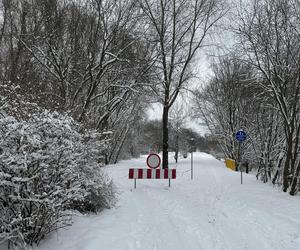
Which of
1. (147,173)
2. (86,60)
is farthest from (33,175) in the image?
(86,60)

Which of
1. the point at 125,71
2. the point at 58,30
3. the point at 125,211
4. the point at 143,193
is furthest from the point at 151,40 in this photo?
the point at 125,211

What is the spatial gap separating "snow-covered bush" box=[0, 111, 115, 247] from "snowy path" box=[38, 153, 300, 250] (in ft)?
1.88

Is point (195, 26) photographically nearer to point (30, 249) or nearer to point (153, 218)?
point (153, 218)

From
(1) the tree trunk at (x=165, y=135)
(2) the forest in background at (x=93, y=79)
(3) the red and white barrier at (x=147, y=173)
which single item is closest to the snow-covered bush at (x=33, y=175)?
(2) the forest in background at (x=93, y=79)

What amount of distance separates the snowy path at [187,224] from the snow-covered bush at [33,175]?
1.88ft

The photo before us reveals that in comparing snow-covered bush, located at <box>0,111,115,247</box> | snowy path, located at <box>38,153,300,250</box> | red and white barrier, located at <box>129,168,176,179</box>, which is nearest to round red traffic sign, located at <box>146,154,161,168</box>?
red and white barrier, located at <box>129,168,176,179</box>

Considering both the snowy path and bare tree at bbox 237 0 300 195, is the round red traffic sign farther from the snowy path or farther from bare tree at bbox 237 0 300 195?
bare tree at bbox 237 0 300 195

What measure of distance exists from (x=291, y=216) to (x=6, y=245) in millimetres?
7363

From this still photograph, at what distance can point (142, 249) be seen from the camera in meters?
6.21

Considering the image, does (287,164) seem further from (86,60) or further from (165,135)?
(86,60)

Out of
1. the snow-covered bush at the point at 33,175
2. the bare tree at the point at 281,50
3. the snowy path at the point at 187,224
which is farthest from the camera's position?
the bare tree at the point at 281,50

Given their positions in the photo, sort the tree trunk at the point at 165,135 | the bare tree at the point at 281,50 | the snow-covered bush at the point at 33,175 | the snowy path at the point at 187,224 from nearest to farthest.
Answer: the snow-covered bush at the point at 33,175 → the snowy path at the point at 187,224 → the bare tree at the point at 281,50 → the tree trunk at the point at 165,135

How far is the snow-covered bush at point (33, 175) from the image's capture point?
5.55 m

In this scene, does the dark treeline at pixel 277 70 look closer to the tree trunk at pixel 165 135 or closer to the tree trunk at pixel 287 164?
the tree trunk at pixel 287 164
